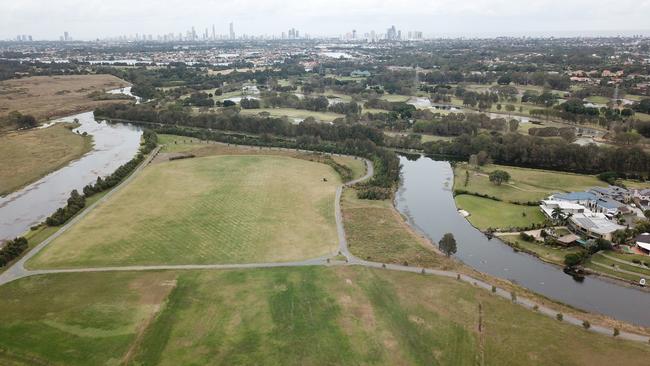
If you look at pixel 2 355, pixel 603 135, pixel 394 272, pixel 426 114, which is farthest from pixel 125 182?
pixel 603 135

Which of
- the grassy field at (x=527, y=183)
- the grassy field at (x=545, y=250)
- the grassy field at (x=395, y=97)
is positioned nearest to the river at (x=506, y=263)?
the grassy field at (x=545, y=250)

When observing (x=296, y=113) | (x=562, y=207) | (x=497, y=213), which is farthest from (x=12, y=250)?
(x=296, y=113)

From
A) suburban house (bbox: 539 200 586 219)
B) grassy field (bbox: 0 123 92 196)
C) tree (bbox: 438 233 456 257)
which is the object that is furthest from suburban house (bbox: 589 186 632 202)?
grassy field (bbox: 0 123 92 196)

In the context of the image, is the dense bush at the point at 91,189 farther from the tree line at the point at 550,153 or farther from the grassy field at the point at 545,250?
the tree line at the point at 550,153

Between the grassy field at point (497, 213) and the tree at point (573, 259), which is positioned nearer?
the tree at point (573, 259)

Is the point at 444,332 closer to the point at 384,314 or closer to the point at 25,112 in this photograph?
the point at 384,314

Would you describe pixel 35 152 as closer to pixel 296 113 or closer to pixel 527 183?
pixel 296 113
